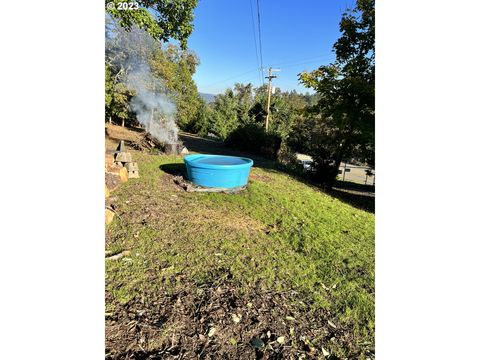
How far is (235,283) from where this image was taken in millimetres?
2137

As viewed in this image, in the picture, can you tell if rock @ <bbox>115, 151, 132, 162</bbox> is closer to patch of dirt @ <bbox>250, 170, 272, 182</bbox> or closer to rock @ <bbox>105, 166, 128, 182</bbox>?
rock @ <bbox>105, 166, 128, 182</bbox>

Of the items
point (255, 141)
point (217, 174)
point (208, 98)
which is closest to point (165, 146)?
point (217, 174)

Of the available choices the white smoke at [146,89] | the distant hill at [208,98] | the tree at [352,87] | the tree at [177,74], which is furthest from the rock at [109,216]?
the distant hill at [208,98]

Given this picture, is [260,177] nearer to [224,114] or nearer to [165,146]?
[165,146]

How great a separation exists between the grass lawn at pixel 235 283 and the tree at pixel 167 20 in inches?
101

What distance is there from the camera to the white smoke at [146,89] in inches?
373

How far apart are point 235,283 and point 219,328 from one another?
1.69 feet

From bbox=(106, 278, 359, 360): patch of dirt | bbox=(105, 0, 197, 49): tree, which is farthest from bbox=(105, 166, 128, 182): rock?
bbox=(106, 278, 359, 360): patch of dirt

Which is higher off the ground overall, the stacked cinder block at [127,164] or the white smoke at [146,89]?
the white smoke at [146,89]

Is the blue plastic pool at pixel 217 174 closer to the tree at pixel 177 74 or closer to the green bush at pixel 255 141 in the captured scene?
the tree at pixel 177 74
